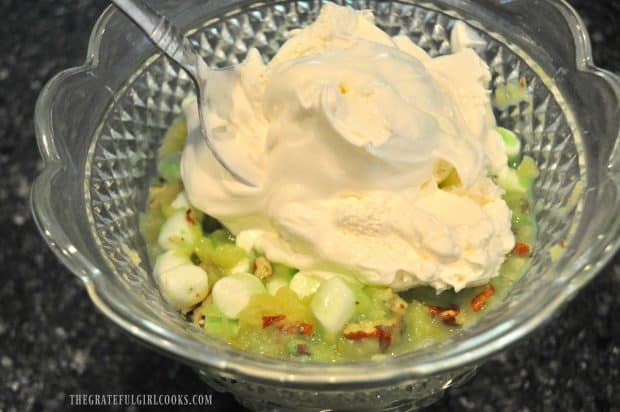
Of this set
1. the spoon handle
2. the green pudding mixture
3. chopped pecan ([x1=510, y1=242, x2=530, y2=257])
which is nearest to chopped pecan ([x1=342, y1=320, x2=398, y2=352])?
the green pudding mixture

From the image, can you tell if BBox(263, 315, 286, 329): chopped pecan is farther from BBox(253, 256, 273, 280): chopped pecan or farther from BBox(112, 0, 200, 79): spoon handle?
BBox(112, 0, 200, 79): spoon handle

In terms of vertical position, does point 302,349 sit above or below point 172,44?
below

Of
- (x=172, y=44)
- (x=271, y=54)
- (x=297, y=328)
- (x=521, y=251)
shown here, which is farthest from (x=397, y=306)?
(x=271, y=54)

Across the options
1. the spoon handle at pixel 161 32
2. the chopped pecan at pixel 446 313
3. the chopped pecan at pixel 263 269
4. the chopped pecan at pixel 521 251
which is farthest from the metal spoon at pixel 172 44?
the chopped pecan at pixel 521 251

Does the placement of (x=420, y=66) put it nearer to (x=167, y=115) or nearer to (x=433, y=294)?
(x=433, y=294)

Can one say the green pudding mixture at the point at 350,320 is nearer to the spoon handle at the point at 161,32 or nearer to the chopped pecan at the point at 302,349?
the chopped pecan at the point at 302,349

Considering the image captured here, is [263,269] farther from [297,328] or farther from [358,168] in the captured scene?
[358,168]
